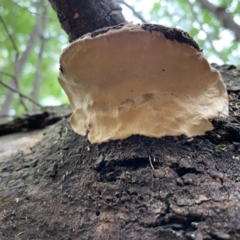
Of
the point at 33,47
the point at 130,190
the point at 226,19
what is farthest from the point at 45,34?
the point at 130,190

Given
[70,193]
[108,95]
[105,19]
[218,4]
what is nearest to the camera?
[70,193]

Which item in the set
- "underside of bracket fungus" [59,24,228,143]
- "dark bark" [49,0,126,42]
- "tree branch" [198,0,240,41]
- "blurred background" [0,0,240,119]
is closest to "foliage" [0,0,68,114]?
"blurred background" [0,0,240,119]

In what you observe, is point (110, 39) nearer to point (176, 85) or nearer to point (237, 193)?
point (176, 85)

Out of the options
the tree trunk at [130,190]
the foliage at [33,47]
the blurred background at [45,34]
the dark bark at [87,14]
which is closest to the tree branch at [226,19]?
the blurred background at [45,34]

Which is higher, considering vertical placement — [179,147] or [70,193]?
[179,147]

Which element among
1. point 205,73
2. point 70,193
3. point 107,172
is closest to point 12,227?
point 70,193

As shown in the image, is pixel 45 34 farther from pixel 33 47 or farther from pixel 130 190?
pixel 130 190
